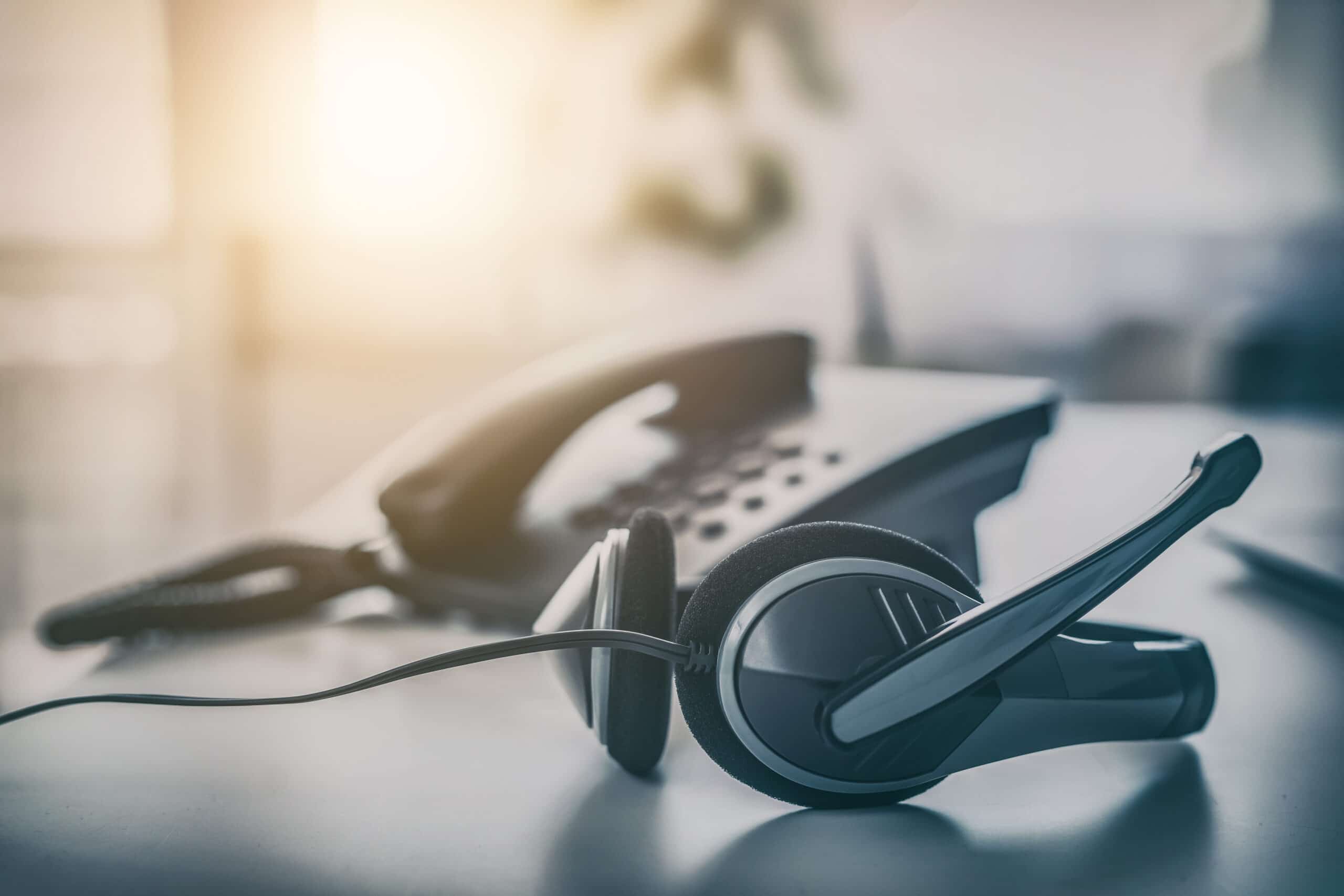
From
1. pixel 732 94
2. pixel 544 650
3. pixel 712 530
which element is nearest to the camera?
pixel 544 650

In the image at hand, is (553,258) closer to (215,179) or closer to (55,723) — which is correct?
(215,179)

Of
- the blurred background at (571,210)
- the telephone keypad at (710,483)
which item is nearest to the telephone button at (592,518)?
the telephone keypad at (710,483)

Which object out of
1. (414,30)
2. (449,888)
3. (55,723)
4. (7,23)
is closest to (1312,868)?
(449,888)

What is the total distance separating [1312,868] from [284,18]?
0.69 m

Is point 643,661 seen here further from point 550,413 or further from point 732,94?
point 732,94

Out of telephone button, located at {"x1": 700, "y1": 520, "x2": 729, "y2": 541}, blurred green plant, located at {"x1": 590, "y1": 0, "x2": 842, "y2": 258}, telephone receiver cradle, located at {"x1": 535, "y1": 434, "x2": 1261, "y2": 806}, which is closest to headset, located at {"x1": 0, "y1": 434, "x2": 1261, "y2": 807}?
telephone receiver cradle, located at {"x1": 535, "y1": 434, "x2": 1261, "y2": 806}

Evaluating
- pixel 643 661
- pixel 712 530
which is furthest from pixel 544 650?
pixel 712 530

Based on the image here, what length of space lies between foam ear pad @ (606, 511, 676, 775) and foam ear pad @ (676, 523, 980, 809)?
0.04 feet

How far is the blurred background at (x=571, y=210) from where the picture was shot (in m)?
0.57

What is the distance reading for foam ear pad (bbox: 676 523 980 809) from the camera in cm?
21

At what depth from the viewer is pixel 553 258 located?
63cm

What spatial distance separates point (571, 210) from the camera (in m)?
0.61

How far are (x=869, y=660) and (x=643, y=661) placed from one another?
0.06 meters

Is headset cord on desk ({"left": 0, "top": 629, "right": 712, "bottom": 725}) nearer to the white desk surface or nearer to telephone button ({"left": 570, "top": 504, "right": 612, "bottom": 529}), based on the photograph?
the white desk surface
